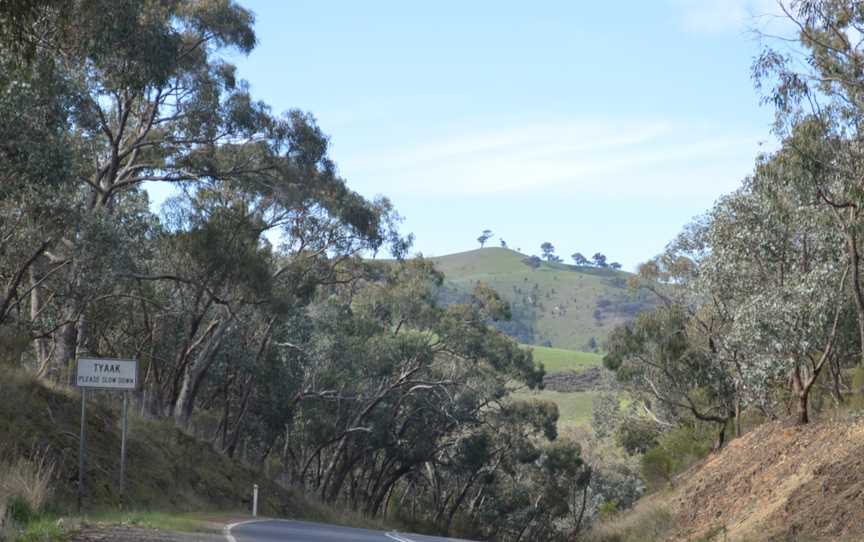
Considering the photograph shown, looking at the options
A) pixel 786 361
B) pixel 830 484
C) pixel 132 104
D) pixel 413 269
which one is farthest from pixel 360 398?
pixel 830 484

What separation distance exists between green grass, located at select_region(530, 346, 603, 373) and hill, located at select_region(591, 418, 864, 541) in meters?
120

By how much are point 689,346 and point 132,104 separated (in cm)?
2345

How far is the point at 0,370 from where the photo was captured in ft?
79.9

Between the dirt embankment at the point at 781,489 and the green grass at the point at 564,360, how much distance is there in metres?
120

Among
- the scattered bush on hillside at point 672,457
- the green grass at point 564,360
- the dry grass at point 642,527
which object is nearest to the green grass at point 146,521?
the dry grass at point 642,527

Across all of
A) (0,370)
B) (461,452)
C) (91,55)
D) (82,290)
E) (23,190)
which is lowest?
(461,452)

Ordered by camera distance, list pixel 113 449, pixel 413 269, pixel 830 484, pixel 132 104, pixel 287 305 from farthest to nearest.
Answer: pixel 413 269 → pixel 287 305 → pixel 132 104 → pixel 113 449 → pixel 830 484

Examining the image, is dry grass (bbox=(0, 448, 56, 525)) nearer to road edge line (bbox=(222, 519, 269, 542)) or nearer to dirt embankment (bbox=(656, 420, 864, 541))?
road edge line (bbox=(222, 519, 269, 542))

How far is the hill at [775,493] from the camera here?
1742 cm

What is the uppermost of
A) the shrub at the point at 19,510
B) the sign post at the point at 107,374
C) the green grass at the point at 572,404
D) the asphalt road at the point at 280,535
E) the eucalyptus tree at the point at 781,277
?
the eucalyptus tree at the point at 781,277

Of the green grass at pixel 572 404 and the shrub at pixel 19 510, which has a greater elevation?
the shrub at pixel 19 510

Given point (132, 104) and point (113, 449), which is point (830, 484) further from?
point (132, 104)

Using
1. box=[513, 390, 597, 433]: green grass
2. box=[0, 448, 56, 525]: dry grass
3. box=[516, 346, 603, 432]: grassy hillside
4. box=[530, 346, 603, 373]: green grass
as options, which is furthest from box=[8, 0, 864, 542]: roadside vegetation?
box=[530, 346, 603, 373]: green grass

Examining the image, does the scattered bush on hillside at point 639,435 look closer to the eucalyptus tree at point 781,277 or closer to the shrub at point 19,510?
the eucalyptus tree at point 781,277
